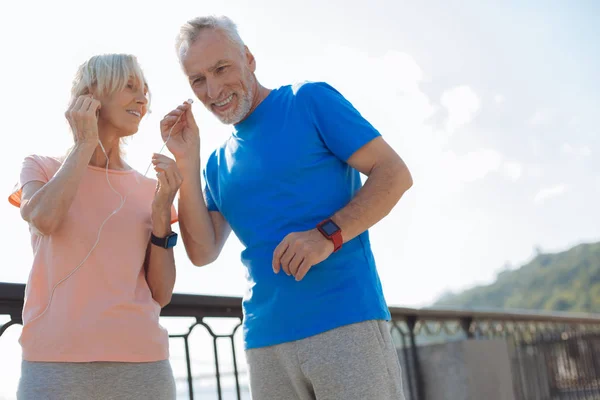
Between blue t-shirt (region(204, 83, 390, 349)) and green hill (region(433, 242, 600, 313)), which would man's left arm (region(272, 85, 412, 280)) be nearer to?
blue t-shirt (region(204, 83, 390, 349))

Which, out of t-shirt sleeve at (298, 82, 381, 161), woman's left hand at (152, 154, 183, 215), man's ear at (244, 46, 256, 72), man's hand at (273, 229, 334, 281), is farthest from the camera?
man's ear at (244, 46, 256, 72)

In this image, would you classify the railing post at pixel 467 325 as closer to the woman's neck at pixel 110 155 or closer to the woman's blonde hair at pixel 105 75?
the woman's neck at pixel 110 155

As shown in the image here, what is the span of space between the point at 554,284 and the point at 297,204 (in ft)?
216

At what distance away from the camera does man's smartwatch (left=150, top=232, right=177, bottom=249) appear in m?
2.23

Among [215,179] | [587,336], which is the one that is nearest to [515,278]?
[587,336]

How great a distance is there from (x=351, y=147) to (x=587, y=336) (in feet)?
22.4

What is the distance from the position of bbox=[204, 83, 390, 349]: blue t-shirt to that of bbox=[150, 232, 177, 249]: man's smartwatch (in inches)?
7.7

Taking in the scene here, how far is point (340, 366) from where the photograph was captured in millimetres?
1871

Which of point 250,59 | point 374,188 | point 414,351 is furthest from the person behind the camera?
point 414,351

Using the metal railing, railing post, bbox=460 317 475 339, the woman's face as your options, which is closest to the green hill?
the metal railing

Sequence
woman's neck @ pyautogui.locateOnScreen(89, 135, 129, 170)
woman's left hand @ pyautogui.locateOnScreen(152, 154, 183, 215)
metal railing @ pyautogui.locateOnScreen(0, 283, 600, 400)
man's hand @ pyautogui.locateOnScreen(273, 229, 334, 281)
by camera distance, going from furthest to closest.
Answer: metal railing @ pyautogui.locateOnScreen(0, 283, 600, 400) → woman's neck @ pyautogui.locateOnScreen(89, 135, 129, 170) → woman's left hand @ pyautogui.locateOnScreen(152, 154, 183, 215) → man's hand @ pyautogui.locateOnScreen(273, 229, 334, 281)

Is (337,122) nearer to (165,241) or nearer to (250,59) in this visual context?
(250,59)

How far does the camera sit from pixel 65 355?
6.24ft

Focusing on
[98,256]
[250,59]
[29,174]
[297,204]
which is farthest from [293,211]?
[29,174]
